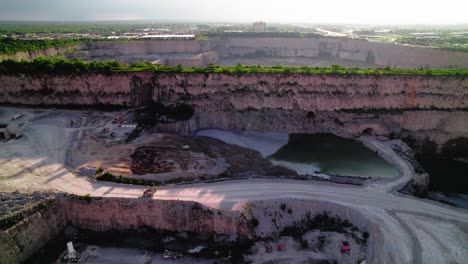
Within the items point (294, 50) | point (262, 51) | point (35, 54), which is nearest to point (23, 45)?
point (35, 54)

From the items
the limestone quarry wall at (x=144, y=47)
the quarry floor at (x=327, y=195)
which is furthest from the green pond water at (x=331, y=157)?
the limestone quarry wall at (x=144, y=47)

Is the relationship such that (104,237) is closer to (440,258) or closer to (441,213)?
(440,258)

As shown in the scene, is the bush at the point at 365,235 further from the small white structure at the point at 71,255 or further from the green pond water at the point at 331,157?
the small white structure at the point at 71,255

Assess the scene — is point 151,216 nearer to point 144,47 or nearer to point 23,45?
point 23,45

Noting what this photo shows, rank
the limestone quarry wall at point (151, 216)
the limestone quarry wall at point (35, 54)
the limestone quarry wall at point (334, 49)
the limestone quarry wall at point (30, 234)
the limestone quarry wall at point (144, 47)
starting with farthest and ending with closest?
the limestone quarry wall at point (144, 47) < the limestone quarry wall at point (334, 49) < the limestone quarry wall at point (35, 54) < the limestone quarry wall at point (151, 216) < the limestone quarry wall at point (30, 234)

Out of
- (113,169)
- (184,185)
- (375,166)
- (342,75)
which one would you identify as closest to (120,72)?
(113,169)
